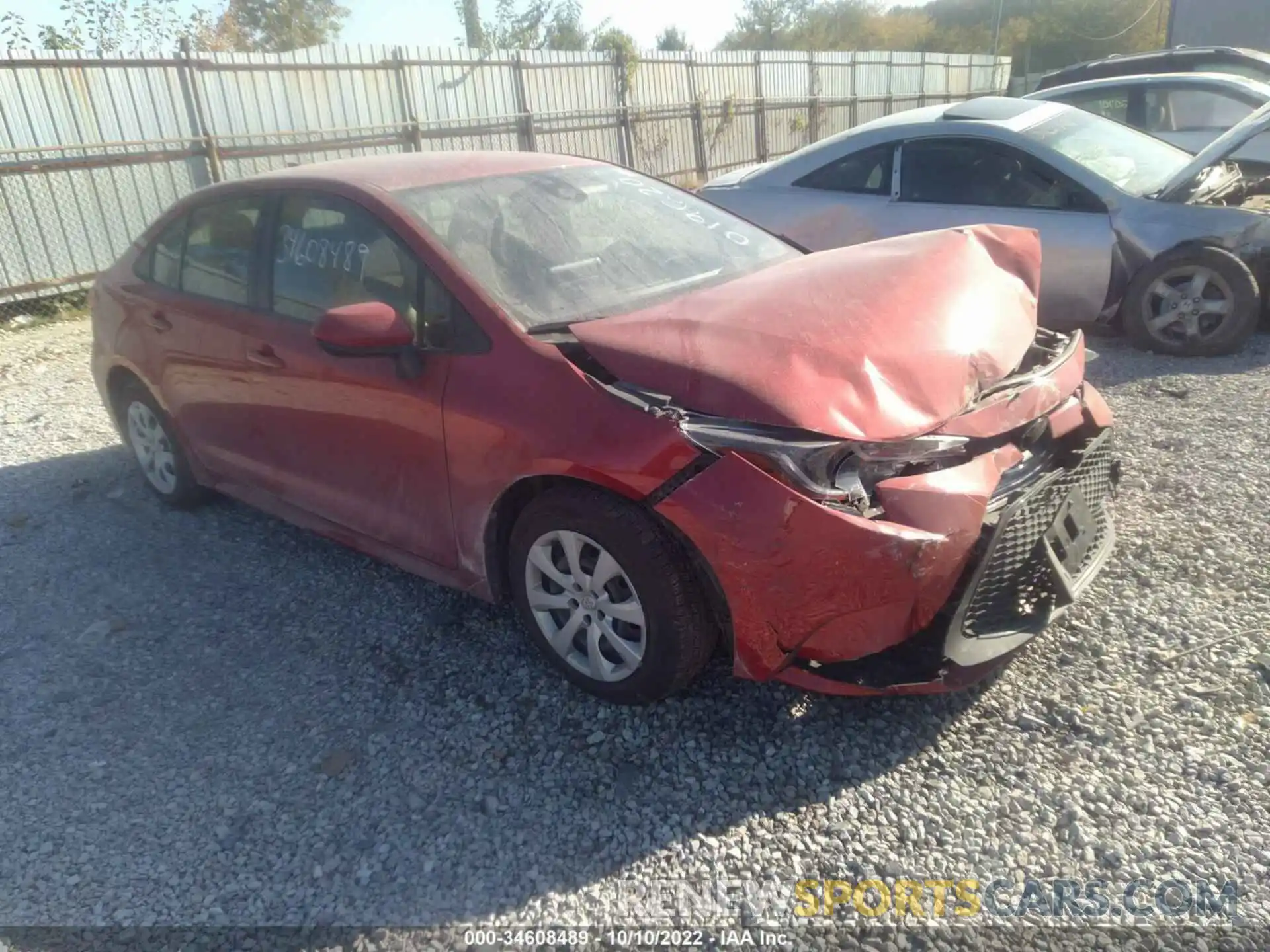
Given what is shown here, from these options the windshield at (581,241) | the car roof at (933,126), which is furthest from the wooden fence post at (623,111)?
the windshield at (581,241)

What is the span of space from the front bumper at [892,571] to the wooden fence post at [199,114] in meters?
9.56

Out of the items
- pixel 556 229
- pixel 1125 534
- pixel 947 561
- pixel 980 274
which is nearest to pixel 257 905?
pixel 947 561

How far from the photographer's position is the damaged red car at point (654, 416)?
2516 millimetres

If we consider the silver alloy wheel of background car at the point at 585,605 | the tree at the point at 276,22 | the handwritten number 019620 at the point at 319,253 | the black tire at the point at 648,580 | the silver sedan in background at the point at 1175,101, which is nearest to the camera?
the black tire at the point at 648,580

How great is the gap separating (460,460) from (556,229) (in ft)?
3.33

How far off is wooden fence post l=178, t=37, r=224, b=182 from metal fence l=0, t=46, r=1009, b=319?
0.05 ft

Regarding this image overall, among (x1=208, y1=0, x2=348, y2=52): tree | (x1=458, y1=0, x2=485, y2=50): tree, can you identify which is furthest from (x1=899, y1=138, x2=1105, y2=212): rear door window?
(x1=208, y1=0, x2=348, y2=52): tree

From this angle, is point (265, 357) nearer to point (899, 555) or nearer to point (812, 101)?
point (899, 555)

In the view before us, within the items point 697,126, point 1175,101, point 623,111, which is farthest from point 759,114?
point 1175,101

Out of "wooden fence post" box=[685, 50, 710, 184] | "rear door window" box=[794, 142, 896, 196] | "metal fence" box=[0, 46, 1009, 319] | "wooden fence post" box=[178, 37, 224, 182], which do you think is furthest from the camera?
"wooden fence post" box=[685, 50, 710, 184]

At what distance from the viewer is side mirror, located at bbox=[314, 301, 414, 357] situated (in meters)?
3.02

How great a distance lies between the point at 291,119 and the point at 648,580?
1025 cm

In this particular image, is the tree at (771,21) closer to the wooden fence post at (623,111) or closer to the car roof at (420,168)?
the wooden fence post at (623,111)

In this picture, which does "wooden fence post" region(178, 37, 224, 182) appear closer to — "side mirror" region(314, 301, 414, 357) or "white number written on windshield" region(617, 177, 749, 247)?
"white number written on windshield" region(617, 177, 749, 247)
